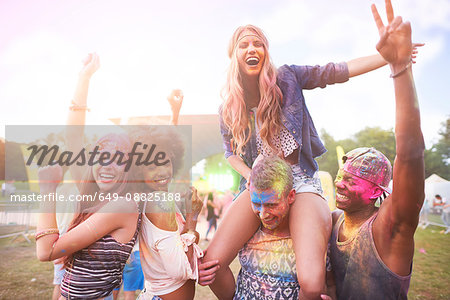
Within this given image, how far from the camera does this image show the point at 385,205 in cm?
195

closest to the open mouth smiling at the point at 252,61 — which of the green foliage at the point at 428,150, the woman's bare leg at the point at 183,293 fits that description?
the woman's bare leg at the point at 183,293

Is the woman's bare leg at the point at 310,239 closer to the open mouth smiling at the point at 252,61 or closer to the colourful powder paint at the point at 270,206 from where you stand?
the colourful powder paint at the point at 270,206

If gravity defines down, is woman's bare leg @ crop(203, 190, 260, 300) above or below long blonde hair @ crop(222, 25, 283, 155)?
below

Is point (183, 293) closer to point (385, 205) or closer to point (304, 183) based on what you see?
point (304, 183)

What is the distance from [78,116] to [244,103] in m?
1.42

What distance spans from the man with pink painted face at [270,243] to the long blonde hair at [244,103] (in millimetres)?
343

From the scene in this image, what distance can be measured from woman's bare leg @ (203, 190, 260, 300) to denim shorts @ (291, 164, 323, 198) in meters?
0.43

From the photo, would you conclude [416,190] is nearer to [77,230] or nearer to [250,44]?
[250,44]


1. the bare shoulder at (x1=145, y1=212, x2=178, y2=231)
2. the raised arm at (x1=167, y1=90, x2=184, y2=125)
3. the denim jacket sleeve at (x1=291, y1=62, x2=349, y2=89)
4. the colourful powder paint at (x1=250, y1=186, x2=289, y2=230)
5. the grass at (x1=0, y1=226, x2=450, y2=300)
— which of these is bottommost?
the grass at (x1=0, y1=226, x2=450, y2=300)

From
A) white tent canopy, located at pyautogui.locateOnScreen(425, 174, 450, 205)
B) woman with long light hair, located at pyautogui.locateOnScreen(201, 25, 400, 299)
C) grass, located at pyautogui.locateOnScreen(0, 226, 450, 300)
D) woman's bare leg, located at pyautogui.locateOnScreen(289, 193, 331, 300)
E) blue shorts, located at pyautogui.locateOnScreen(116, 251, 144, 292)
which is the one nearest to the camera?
woman's bare leg, located at pyautogui.locateOnScreen(289, 193, 331, 300)

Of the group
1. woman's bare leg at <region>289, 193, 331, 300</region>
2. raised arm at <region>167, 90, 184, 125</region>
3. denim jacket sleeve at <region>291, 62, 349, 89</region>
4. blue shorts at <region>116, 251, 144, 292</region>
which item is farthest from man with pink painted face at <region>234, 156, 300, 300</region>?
blue shorts at <region>116, 251, 144, 292</region>

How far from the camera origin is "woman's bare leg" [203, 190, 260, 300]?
2260mm

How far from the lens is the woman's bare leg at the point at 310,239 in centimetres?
185

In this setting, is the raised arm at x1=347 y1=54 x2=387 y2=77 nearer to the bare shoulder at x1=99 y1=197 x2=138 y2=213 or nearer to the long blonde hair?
the long blonde hair
